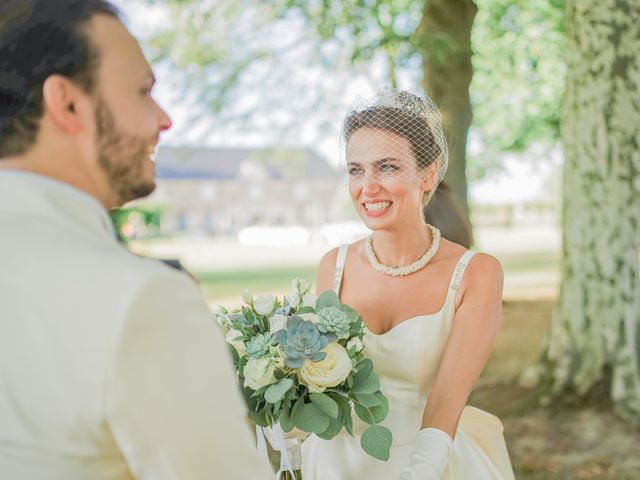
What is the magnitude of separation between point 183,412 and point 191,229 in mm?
75889

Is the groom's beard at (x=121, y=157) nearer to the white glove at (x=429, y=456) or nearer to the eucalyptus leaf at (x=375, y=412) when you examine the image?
the eucalyptus leaf at (x=375, y=412)

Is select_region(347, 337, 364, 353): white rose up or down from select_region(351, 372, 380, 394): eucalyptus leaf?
up

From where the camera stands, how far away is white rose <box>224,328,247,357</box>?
7.43 feet

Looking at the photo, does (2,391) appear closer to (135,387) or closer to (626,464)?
(135,387)

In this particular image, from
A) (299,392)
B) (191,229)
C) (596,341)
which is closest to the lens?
(299,392)

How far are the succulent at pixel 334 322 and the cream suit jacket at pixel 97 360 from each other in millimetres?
1017

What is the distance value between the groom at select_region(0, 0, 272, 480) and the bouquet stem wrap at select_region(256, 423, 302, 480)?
1.00 m

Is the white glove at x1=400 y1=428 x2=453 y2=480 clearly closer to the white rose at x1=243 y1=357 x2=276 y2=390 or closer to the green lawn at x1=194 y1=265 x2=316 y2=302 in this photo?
the white rose at x1=243 y1=357 x2=276 y2=390

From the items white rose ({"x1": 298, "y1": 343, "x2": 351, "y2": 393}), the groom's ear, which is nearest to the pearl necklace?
white rose ({"x1": 298, "y1": 343, "x2": 351, "y2": 393})

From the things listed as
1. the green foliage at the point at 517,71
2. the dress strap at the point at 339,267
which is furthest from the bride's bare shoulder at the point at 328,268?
the green foliage at the point at 517,71

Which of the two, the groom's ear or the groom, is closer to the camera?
the groom

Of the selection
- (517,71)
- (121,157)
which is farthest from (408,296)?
(517,71)

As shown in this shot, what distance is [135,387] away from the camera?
976 millimetres

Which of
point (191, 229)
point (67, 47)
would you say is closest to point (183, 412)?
point (67, 47)
